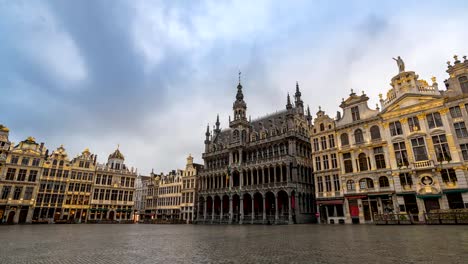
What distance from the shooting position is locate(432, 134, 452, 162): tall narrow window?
29969mm

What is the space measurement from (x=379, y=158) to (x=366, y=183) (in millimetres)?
4015

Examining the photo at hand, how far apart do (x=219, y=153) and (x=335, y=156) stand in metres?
28.4

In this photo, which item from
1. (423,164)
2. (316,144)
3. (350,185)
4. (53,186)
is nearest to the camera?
(423,164)

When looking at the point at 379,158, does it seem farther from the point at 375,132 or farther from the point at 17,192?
the point at 17,192

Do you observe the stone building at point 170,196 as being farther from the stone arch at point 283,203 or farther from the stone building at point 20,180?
the stone arch at point 283,203

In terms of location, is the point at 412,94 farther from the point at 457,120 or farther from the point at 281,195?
the point at 281,195

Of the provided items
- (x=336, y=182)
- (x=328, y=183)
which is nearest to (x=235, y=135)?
(x=328, y=183)

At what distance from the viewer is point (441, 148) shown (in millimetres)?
30688

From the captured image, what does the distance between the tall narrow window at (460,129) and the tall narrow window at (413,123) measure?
3.74m

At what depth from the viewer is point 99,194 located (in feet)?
214

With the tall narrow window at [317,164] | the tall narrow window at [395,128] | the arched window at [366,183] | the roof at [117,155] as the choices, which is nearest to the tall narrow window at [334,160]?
the tall narrow window at [317,164]

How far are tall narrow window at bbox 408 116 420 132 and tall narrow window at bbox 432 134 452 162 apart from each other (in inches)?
87.1

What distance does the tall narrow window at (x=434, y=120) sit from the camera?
3155 centimetres

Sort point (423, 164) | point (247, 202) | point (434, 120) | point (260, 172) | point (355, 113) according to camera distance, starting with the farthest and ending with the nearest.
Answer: point (247, 202)
point (260, 172)
point (355, 113)
point (434, 120)
point (423, 164)
